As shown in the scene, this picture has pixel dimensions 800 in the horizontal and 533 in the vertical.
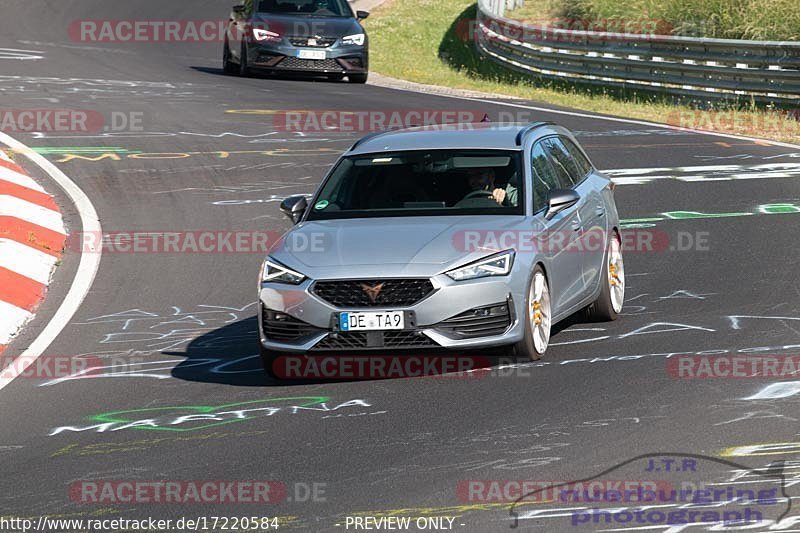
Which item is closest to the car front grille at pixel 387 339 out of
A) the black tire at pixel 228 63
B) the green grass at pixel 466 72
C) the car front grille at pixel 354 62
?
the green grass at pixel 466 72

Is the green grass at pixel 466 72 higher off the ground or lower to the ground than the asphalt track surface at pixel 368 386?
lower

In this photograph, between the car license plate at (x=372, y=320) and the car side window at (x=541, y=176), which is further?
the car side window at (x=541, y=176)

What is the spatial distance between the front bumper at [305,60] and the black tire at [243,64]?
24 cm

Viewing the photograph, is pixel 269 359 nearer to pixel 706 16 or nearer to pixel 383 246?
pixel 383 246

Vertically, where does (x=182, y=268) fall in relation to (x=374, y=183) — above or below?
below

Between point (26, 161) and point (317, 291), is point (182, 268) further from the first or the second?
point (26, 161)

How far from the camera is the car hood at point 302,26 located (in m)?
28.1

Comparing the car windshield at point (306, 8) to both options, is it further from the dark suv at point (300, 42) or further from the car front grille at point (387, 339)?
the car front grille at point (387, 339)

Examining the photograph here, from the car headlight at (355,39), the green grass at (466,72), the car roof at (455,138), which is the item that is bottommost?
the green grass at (466,72)

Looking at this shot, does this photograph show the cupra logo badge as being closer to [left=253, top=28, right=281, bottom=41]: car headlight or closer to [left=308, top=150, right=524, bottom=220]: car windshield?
[left=308, top=150, right=524, bottom=220]: car windshield

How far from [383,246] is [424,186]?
1119 mm

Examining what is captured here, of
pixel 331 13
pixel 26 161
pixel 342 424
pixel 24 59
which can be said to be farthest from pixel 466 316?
pixel 24 59

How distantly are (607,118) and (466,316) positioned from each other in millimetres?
15468

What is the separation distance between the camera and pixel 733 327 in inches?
423
